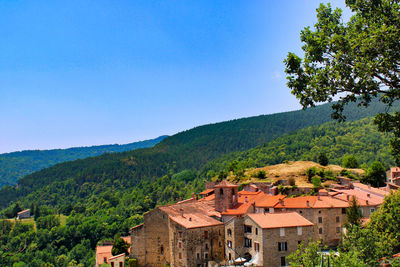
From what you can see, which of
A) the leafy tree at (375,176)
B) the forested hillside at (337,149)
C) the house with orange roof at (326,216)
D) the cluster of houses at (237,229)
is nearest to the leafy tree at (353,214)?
the cluster of houses at (237,229)

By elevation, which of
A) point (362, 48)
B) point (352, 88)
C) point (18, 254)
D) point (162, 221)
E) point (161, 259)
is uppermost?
point (362, 48)

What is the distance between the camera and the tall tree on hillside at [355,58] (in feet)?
54.0

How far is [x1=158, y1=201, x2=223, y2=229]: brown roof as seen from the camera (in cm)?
5207

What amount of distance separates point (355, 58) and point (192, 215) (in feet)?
140

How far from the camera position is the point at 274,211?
195 feet

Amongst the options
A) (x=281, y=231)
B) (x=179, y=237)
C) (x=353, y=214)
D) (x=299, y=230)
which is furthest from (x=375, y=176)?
(x=179, y=237)

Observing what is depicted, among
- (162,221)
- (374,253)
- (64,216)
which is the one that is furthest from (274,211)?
(64,216)

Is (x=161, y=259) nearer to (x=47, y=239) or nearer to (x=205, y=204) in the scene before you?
(x=205, y=204)

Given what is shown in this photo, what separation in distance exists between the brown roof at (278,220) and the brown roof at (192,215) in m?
6.82

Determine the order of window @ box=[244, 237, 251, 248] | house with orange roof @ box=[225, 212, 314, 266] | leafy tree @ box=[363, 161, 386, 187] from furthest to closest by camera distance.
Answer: leafy tree @ box=[363, 161, 386, 187]
window @ box=[244, 237, 251, 248]
house with orange roof @ box=[225, 212, 314, 266]

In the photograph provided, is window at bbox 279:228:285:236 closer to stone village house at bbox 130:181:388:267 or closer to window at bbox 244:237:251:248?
stone village house at bbox 130:181:388:267

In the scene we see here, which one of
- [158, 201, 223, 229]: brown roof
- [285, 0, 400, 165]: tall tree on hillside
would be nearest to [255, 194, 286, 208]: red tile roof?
[158, 201, 223, 229]: brown roof

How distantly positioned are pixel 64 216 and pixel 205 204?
14699 centimetres

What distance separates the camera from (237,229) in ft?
170
